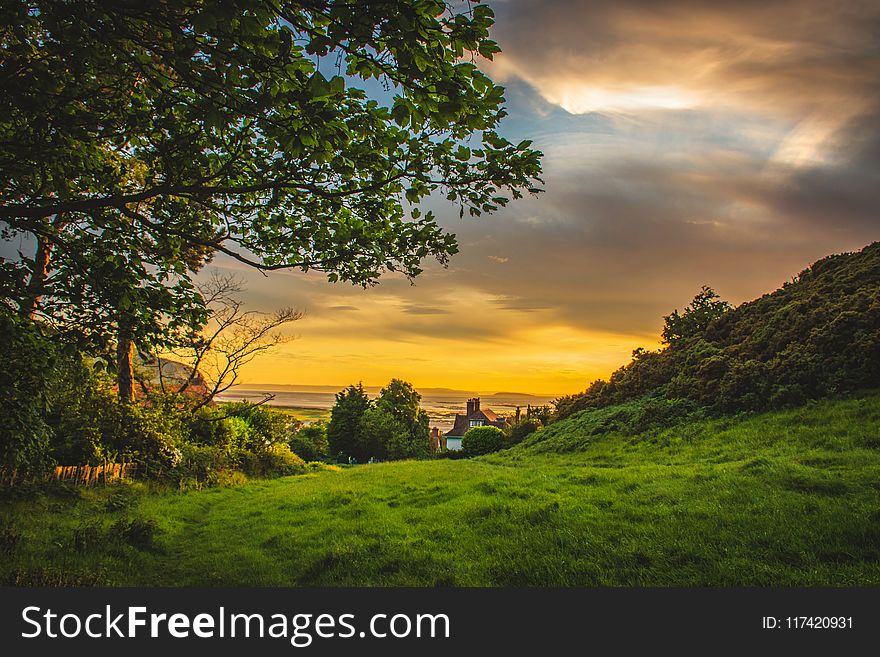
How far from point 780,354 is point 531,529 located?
17619 millimetres

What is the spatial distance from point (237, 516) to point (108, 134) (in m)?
11.5

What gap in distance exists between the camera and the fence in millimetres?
12462

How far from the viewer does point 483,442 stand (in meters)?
38.0

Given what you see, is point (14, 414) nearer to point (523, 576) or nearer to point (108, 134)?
point (108, 134)

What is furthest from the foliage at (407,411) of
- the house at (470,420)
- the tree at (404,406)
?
the house at (470,420)

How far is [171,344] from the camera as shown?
723 centimetres

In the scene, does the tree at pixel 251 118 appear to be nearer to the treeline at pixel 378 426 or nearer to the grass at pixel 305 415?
the grass at pixel 305 415

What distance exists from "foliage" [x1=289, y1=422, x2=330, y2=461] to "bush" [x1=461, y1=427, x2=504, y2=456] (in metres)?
26.2

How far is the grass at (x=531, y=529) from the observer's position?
6.10m

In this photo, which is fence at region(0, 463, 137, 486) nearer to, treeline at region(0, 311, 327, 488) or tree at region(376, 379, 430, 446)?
treeline at region(0, 311, 327, 488)

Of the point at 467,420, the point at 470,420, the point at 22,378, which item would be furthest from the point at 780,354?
the point at 467,420

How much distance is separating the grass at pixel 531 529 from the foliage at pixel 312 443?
42252 millimetres

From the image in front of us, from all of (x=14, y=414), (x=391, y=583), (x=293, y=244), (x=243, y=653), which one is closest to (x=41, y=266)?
(x=14, y=414)

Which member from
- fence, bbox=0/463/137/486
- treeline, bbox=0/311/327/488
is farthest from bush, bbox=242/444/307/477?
fence, bbox=0/463/137/486
